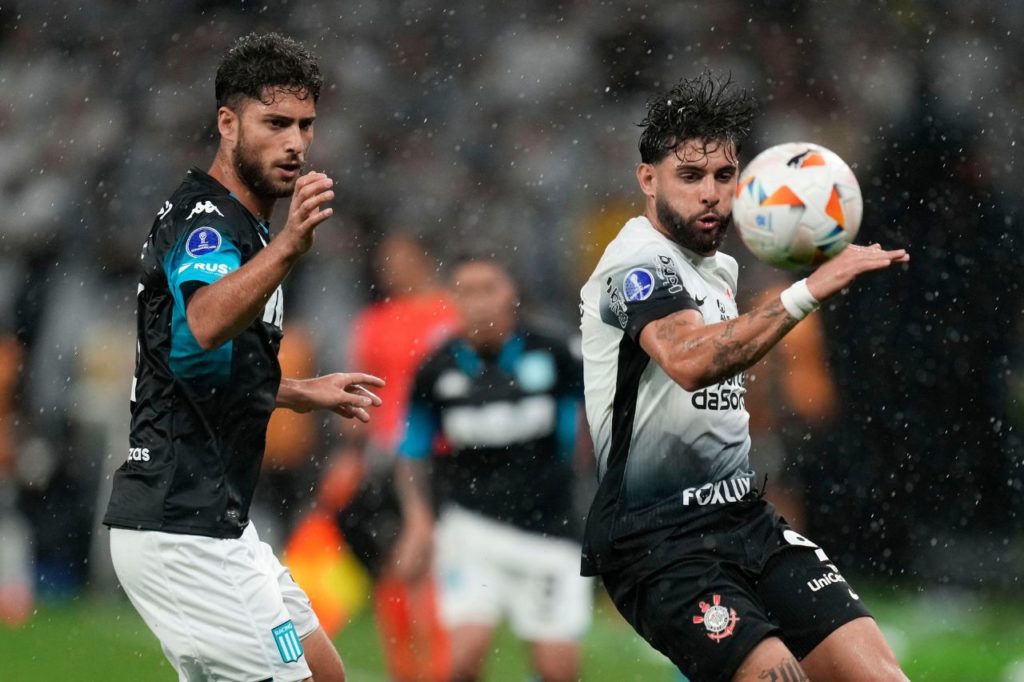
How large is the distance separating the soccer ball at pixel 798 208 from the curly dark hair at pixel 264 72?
126cm

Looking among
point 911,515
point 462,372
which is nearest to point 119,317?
point 462,372

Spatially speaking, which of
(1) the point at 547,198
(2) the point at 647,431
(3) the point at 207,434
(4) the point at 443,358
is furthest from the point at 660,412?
(1) the point at 547,198

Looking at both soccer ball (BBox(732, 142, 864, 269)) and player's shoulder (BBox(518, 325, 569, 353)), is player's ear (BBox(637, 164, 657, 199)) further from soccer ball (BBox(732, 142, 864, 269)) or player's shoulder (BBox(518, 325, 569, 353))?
player's shoulder (BBox(518, 325, 569, 353))

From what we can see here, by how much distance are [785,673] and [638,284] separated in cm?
106

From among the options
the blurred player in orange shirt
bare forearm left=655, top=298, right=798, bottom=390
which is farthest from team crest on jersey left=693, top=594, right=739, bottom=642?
the blurred player in orange shirt

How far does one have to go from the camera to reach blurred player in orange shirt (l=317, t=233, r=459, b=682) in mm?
7434

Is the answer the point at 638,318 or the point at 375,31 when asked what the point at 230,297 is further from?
the point at 375,31

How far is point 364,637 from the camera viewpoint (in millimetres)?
8148

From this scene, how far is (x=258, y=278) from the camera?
3389mm

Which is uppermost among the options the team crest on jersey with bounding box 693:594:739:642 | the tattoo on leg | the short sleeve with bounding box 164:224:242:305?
the short sleeve with bounding box 164:224:242:305

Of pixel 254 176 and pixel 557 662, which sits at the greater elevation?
pixel 254 176

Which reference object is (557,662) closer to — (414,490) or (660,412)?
(414,490)

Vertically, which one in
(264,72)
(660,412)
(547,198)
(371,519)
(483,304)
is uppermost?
(547,198)

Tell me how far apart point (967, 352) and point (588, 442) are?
253 centimetres
